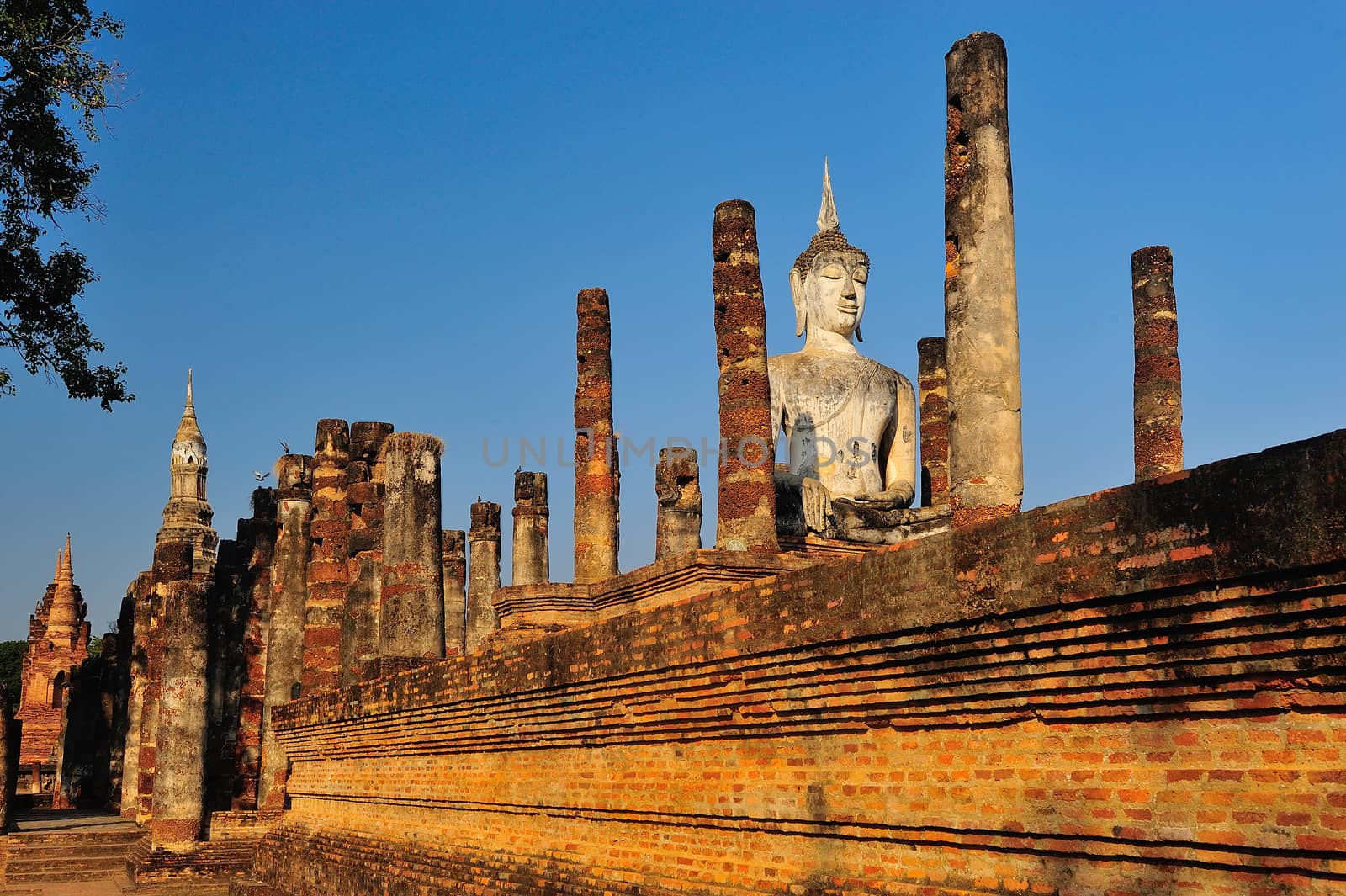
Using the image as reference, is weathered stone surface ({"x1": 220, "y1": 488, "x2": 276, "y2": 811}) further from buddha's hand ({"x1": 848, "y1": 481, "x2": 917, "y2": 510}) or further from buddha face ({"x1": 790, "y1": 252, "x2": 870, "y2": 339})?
buddha's hand ({"x1": 848, "y1": 481, "x2": 917, "y2": 510})

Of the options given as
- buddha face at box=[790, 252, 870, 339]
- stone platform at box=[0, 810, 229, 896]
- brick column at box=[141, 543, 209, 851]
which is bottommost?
stone platform at box=[0, 810, 229, 896]

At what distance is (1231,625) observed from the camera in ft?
16.1

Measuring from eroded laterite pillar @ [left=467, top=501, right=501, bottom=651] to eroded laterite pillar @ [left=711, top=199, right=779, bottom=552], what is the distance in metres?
15.4

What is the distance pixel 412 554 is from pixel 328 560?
3.98m

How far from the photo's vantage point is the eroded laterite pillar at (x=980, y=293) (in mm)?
9469

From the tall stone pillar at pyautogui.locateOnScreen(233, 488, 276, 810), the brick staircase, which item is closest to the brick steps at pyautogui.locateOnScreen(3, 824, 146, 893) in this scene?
the brick staircase

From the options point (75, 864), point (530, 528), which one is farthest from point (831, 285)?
point (75, 864)

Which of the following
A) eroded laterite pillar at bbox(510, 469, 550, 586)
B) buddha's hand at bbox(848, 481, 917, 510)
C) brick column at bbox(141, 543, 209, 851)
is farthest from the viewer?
eroded laterite pillar at bbox(510, 469, 550, 586)

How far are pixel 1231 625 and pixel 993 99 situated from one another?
607 cm

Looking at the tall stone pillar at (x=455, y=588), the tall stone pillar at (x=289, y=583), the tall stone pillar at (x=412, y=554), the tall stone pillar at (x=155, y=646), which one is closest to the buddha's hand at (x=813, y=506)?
the tall stone pillar at (x=412, y=554)

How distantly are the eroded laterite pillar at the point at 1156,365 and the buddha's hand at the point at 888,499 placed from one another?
252 cm

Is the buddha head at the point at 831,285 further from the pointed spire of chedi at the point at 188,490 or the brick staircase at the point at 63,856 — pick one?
the pointed spire of chedi at the point at 188,490

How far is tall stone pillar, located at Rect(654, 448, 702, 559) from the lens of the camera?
68.0 feet

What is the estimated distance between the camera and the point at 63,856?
2088 centimetres
